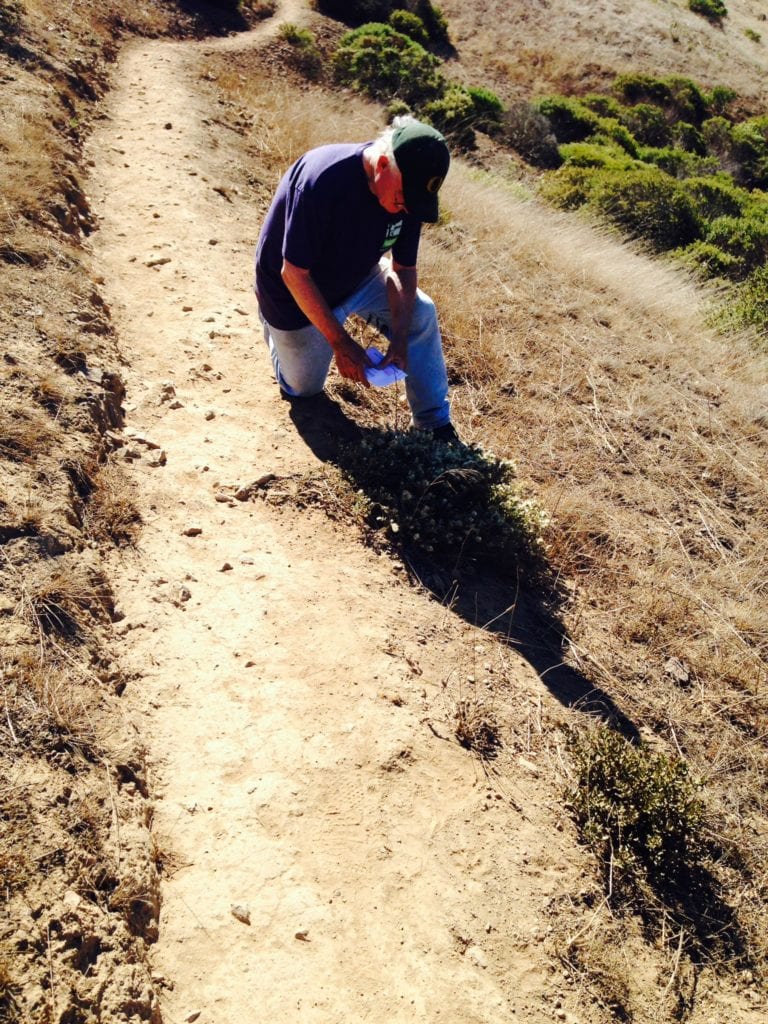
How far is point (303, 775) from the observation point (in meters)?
2.59

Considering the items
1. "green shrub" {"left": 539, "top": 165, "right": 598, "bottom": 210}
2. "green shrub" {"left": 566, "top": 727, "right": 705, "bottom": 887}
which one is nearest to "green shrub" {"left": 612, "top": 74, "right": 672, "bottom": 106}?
"green shrub" {"left": 539, "top": 165, "right": 598, "bottom": 210}

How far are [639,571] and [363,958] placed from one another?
8.71 feet

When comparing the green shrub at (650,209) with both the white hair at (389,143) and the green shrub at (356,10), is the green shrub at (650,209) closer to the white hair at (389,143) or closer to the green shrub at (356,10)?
the green shrub at (356,10)

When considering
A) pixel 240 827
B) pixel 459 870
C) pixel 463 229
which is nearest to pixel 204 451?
pixel 240 827

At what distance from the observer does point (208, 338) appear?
4887mm

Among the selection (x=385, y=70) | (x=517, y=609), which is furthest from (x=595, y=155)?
(x=517, y=609)

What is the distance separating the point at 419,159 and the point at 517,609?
209cm

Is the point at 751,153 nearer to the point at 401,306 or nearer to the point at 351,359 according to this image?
the point at 401,306

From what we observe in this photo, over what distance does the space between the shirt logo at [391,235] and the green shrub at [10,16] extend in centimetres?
675

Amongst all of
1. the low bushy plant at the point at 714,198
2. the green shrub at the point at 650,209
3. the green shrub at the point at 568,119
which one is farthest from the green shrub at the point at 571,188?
the green shrub at the point at 568,119

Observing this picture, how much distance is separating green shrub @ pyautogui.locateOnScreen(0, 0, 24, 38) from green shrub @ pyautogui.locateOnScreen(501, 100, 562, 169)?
9242 millimetres

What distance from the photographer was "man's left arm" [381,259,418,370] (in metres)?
3.84

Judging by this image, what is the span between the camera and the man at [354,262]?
3.22 m

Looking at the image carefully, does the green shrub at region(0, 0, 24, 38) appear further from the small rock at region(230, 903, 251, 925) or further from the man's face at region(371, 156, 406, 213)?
the small rock at region(230, 903, 251, 925)
